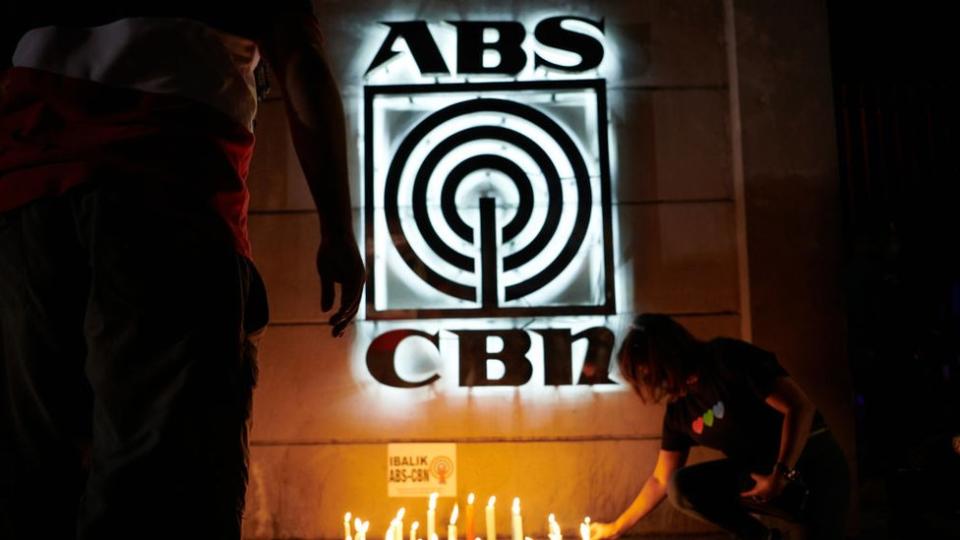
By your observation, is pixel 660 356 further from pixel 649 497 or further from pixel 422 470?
pixel 422 470

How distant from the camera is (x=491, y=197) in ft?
12.1

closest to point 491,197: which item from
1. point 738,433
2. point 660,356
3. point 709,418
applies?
point 660,356

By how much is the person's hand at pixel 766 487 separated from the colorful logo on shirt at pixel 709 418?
26 cm

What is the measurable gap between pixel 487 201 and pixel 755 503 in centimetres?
183

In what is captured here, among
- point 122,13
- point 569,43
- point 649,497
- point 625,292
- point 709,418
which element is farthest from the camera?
point 569,43

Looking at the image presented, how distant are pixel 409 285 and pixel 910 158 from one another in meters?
2.94

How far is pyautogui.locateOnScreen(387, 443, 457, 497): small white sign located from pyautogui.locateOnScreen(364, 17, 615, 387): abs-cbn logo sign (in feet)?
1.09

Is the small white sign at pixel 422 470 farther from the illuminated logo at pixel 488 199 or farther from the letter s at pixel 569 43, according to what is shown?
the letter s at pixel 569 43

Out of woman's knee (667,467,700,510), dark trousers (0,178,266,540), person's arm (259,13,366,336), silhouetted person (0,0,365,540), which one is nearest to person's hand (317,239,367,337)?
person's arm (259,13,366,336)

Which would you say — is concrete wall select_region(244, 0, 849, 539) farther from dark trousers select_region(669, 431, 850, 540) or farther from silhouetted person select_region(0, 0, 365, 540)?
silhouetted person select_region(0, 0, 365, 540)

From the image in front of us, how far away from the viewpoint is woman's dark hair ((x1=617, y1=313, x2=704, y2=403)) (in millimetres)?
2914

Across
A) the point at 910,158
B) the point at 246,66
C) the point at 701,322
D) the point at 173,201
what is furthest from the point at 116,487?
the point at 910,158

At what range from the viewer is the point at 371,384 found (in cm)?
360

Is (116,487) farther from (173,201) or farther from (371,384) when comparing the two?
(371,384)
